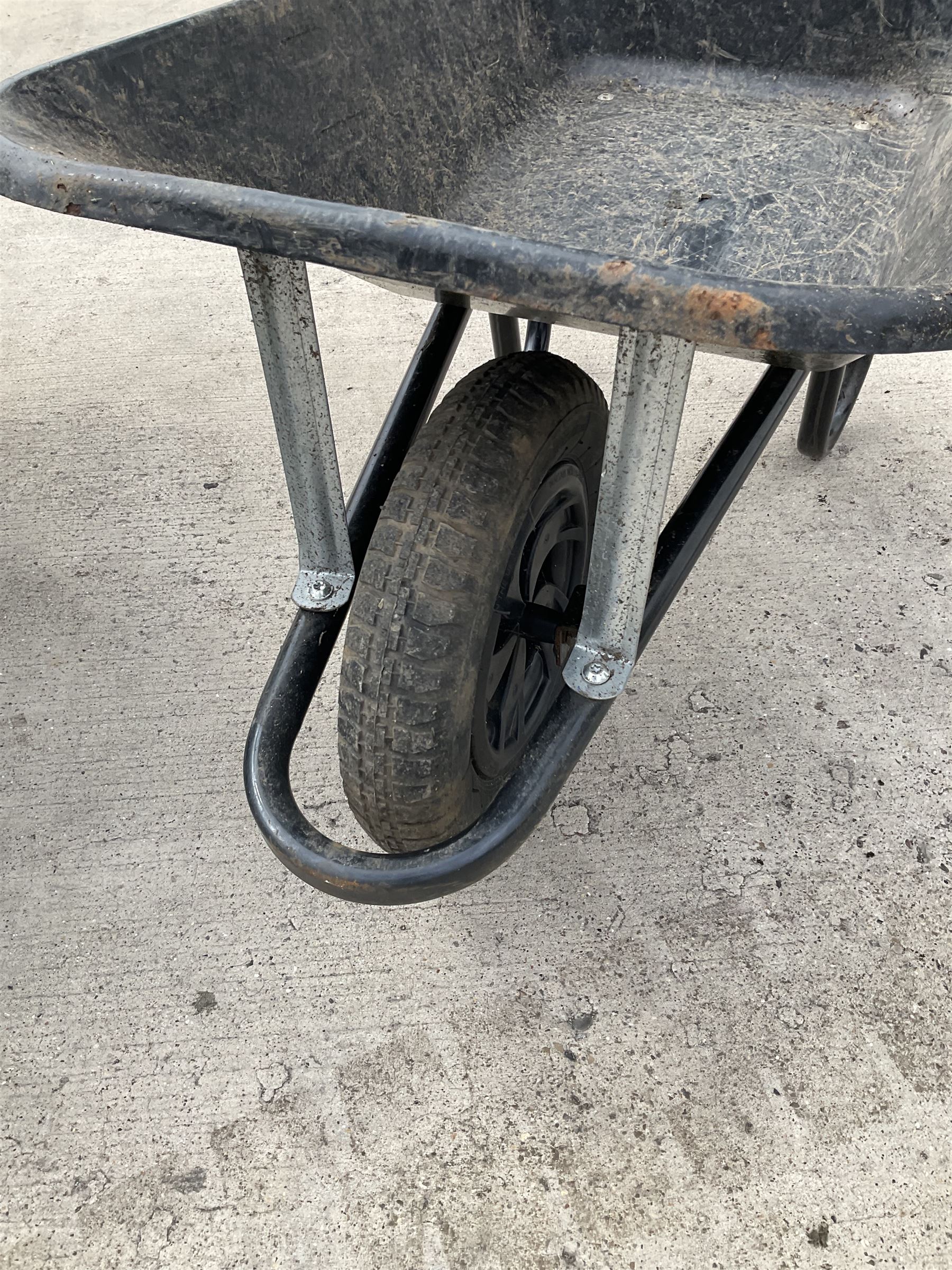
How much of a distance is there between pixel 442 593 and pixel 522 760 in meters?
0.20

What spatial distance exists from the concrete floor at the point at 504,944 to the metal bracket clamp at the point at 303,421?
53cm

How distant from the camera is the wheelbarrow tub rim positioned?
2.14 ft

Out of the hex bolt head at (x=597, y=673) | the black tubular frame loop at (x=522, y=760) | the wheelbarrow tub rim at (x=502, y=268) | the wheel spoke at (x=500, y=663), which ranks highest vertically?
the wheelbarrow tub rim at (x=502, y=268)

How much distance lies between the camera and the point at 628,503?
0.98 meters

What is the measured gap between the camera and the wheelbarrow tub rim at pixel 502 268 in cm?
65

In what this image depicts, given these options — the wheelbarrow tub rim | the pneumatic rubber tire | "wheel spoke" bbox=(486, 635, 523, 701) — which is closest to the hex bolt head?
the pneumatic rubber tire

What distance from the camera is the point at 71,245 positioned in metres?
3.02

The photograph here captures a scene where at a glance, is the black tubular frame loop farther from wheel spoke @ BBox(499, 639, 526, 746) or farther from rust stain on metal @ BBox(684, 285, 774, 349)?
rust stain on metal @ BBox(684, 285, 774, 349)

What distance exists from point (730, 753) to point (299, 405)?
0.97m

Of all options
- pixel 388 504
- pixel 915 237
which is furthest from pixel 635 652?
pixel 915 237

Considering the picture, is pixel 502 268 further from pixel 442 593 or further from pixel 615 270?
pixel 442 593

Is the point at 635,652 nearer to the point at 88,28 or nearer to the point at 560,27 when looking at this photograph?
the point at 560,27

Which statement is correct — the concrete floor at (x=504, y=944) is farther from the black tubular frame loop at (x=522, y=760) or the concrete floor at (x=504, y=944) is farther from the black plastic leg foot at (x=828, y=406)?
the black tubular frame loop at (x=522, y=760)

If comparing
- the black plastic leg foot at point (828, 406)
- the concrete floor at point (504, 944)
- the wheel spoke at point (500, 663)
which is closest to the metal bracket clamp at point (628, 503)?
the wheel spoke at point (500, 663)
